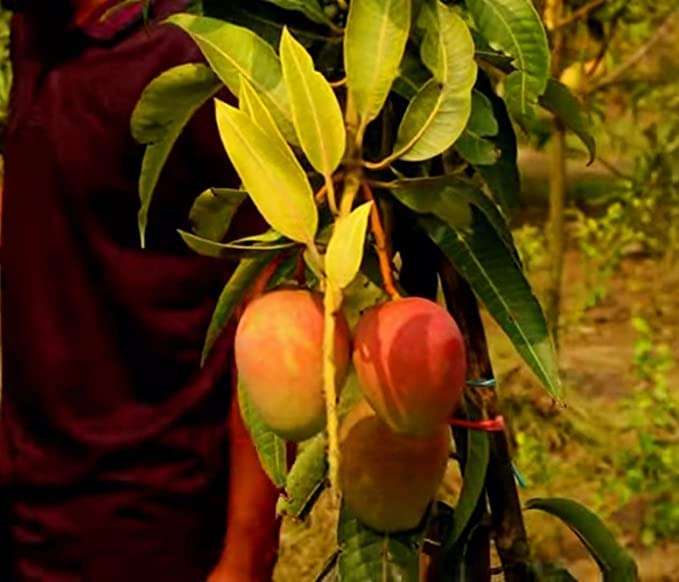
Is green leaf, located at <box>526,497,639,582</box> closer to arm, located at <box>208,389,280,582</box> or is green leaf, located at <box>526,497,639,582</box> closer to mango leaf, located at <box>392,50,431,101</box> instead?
mango leaf, located at <box>392,50,431,101</box>

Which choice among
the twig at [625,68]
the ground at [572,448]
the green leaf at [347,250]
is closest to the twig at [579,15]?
the twig at [625,68]

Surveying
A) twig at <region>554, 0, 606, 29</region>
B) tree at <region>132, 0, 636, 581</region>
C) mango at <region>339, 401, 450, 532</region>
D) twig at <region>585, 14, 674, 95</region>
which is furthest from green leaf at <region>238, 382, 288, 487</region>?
twig at <region>585, 14, 674, 95</region>

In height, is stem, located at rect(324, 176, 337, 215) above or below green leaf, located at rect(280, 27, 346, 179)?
below

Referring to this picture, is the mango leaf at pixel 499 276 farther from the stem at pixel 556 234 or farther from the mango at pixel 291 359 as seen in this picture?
the stem at pixel 556 234

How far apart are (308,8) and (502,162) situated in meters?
0.14

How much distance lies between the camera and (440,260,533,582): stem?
0.99 m

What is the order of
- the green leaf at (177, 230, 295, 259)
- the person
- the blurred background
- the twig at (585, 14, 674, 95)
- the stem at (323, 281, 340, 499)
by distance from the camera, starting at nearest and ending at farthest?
the stem at (323, 281, 340, 499) → the green leaf at (177, 230, 295, 259) → the person → the blurred background → the twig at (585, 14, 674, 95)

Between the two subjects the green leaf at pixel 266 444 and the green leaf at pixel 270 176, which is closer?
the green leaf at pixel 270 176

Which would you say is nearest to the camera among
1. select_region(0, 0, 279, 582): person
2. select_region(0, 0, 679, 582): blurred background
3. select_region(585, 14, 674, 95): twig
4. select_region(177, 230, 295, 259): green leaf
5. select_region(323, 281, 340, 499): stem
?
select_region(323, 281, 340, 499): stem

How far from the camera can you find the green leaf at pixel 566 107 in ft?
3.23

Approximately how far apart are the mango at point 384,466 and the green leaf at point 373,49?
0.51 feet

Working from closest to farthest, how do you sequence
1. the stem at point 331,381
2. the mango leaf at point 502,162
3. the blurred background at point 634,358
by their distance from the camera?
the stem at point 331,381, the mango leaf at point 502,162, the blurred background at point 634,358

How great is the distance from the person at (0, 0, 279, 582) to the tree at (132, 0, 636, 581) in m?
0.59

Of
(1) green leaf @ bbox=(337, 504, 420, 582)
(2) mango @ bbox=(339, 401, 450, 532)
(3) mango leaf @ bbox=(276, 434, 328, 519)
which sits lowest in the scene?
(1) green leaf @ bbox=(337, 504, 420, 582)
